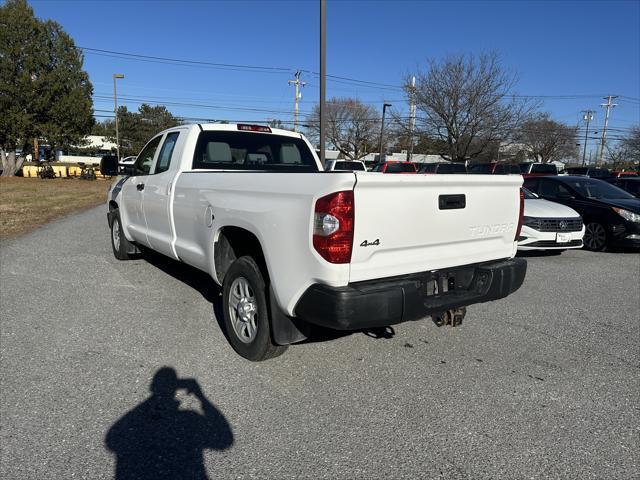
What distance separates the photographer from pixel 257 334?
3.66 metres

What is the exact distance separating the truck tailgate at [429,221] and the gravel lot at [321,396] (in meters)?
0.90

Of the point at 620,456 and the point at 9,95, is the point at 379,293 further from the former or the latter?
the point at 9,95

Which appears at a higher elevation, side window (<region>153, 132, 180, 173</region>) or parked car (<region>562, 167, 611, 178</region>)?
side window (<region>153, 132, 180, 173</region>)

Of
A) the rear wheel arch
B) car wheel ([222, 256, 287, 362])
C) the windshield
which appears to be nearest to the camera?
car wheel ([222, 256, 287, 362])

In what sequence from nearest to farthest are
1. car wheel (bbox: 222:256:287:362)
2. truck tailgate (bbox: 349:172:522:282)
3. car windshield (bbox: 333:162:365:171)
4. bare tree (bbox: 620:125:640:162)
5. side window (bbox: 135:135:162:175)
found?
1. truck tailgate (bbox: 349:172:522:282)
2. car wheel (bbox: 222:256:287:362)
3. side window (bbox: 135:135:162:175)
4. car windshield (bbox: 333:162:365:171)
5. bare tree (bbox: 620:125:640:162)

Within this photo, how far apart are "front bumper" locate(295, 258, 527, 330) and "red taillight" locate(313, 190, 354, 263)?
0.69 ft

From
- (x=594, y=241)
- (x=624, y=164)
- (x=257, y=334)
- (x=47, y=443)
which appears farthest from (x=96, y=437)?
(x=624, y=164)

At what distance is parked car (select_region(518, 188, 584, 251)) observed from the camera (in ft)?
27.8

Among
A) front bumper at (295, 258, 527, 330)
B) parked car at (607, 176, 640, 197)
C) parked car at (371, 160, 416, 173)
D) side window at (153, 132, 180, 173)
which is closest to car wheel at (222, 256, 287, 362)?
front bumper at (295, 258, 527, 330)

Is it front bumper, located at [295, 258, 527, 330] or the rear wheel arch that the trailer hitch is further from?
the rear wheel arch

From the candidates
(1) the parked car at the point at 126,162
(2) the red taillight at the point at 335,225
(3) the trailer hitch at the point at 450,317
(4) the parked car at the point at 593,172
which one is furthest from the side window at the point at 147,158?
(4) the parked car at the point at 593,172

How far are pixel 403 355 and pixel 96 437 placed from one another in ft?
7.62

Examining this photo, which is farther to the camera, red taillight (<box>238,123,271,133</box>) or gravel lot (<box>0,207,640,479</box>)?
red taillight (<box>238,123,271,133</box>)

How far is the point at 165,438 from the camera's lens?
279cm
